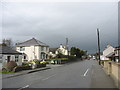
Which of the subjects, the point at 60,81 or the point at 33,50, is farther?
the point at 33,50

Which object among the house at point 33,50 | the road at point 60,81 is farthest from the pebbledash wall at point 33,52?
the road at point 60,81

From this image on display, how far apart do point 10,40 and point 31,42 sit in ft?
74.8

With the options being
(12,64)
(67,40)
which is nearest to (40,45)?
(67,40)

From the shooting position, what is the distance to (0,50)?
3139cm

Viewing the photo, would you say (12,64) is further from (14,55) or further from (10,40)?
(10,40)

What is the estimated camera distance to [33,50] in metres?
63.6

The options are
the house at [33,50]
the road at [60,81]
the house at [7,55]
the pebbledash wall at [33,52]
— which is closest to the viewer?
the road at [60,81]

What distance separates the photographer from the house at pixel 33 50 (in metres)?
63.4

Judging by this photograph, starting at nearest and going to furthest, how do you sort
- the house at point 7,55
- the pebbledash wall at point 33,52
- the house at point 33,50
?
the house at point 7,55, the pebbledash wall at point 33,52, the house at point 33,50

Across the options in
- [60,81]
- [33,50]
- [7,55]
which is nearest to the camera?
[60,81]

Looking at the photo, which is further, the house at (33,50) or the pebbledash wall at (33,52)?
the house at (33,50)

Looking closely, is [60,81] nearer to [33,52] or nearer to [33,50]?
[33,52]

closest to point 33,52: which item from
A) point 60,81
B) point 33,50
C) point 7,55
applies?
point 33,50

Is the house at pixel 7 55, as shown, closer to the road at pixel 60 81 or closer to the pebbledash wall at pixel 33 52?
the road at pixel 60 81
